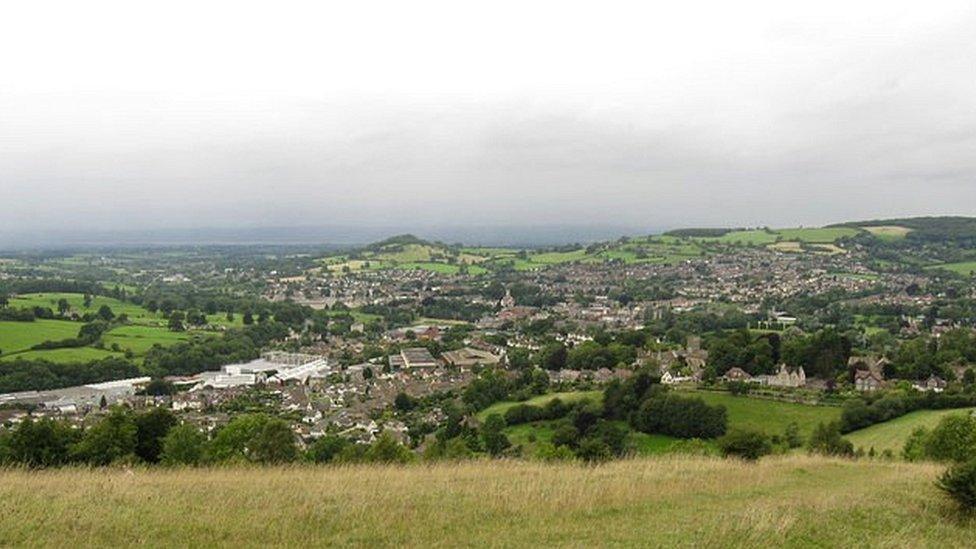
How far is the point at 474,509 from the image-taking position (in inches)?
339

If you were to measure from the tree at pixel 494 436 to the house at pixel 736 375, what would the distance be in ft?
52.0

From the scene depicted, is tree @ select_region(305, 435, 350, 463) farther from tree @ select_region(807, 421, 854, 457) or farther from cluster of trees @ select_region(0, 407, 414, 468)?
tree @ select_region(807, 421, 854, 457)

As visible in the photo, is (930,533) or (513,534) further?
(930,533)

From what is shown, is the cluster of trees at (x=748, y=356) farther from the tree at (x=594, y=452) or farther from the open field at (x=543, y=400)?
the tree at (x=594, y=452)

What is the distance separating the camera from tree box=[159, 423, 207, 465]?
1545 centimetres

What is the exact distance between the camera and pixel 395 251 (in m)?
168

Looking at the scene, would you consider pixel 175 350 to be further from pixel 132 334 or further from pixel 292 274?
pixel 292 274

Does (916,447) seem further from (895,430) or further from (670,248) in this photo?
(670,248)

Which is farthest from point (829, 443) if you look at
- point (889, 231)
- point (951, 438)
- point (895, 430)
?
point (889, 231)

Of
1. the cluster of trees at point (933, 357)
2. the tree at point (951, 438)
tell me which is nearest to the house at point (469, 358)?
the cluster of trees at point (933, 357)

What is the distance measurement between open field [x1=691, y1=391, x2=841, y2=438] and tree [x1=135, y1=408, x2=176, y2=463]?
23.4 metres

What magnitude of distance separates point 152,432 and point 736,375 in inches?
1362

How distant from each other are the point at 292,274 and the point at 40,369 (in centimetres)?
9276

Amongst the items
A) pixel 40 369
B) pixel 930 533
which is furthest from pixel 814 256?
pixel 930 533
